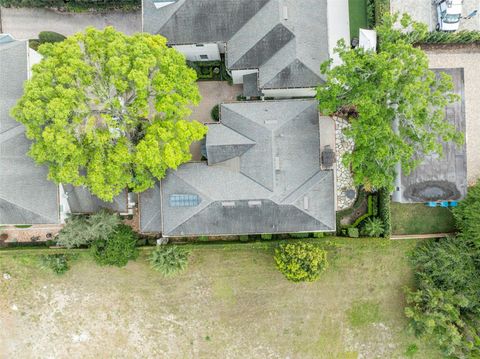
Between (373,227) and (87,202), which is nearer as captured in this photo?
(87,202)

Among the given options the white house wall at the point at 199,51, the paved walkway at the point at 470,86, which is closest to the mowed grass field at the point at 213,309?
the paved walkway at the point at 470,86

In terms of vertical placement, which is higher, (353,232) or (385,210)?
(385,210)

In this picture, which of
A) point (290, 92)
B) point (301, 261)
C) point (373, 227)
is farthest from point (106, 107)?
point (373, 227)

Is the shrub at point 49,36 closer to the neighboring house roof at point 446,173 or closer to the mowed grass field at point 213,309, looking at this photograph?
the mowed grass field at point 213,309

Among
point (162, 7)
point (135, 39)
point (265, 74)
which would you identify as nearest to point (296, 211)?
point (265, 74)

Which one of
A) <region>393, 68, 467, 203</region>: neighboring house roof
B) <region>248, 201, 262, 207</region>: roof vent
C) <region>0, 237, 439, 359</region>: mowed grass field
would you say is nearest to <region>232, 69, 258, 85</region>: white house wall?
<region>248, 201, 262, 207</region>: roof vent

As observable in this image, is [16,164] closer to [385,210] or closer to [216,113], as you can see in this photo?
[216,113]

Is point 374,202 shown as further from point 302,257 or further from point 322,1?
point 322,1
